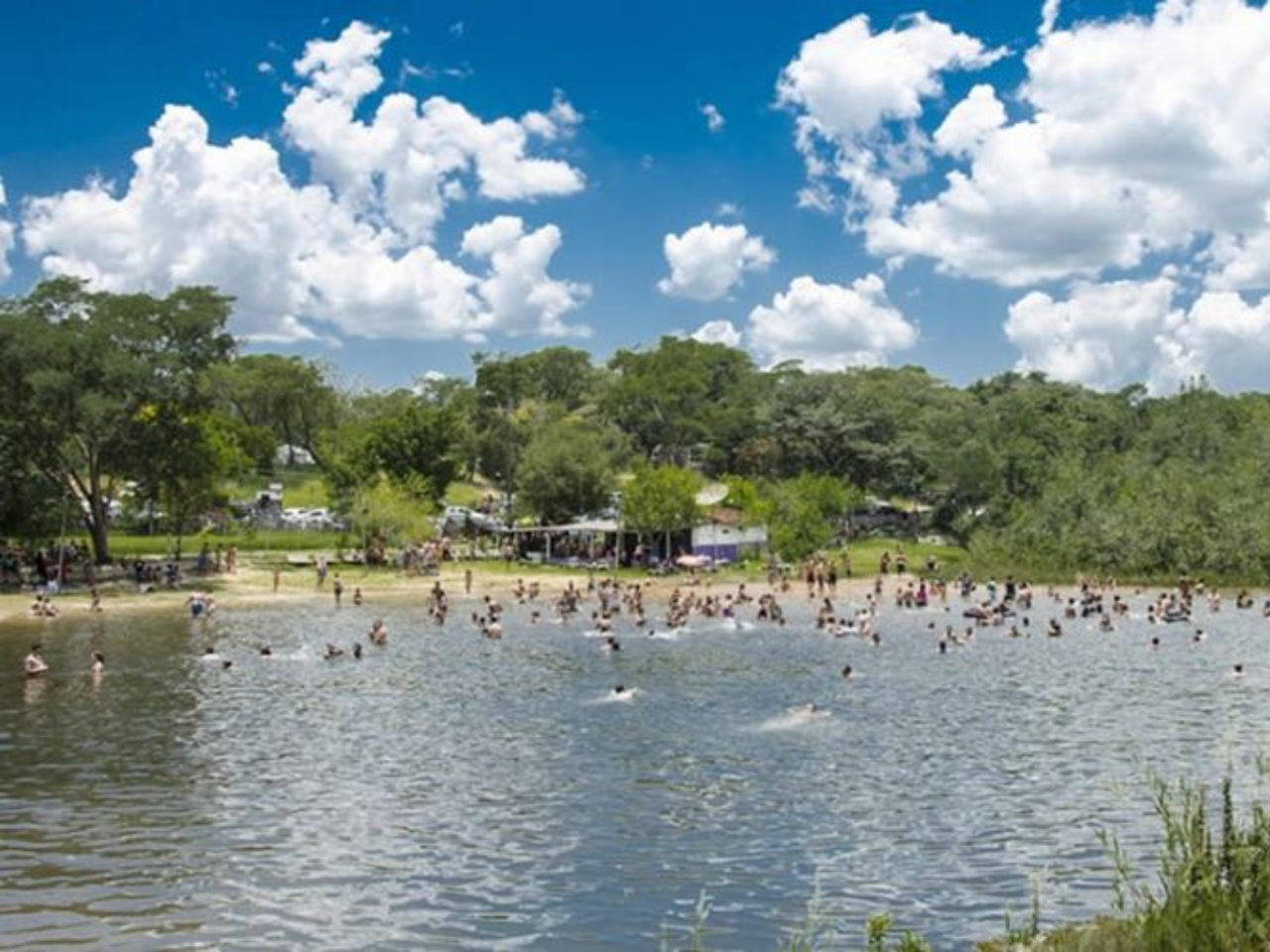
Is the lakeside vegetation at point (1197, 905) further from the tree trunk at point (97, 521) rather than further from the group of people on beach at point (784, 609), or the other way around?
the tree trunk at point (97, 521)

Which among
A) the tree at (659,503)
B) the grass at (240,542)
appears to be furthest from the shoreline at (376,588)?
the grass at (240,542)

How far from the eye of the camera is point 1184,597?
220 ft

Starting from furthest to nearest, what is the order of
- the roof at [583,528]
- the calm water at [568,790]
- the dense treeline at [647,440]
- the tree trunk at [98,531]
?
1. the roof at [583,528]
2. the tree trunk at [98,531]
3. the dense treeline at [647,440]
4. the calm water at [568,790]

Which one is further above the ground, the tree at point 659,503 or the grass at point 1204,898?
the tree at point 659,503

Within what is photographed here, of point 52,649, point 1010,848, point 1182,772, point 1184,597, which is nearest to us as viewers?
point 1010,848

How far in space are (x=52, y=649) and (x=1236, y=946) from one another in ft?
150

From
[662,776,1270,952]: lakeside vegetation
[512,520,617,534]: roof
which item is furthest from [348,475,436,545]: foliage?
[662,776,1270,952]: lakeside vegetation

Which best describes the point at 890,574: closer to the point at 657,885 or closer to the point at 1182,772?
the point at 1182,772

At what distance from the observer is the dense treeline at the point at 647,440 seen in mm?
67500

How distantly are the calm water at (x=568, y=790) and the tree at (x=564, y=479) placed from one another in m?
49.9

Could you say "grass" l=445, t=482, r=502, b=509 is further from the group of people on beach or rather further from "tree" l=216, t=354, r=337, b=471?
the group of people on beach

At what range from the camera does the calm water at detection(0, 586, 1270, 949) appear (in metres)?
18.0

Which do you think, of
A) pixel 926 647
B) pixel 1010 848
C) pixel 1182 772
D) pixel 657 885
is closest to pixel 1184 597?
pixel 926 647

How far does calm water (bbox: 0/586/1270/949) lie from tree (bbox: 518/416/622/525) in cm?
4995
